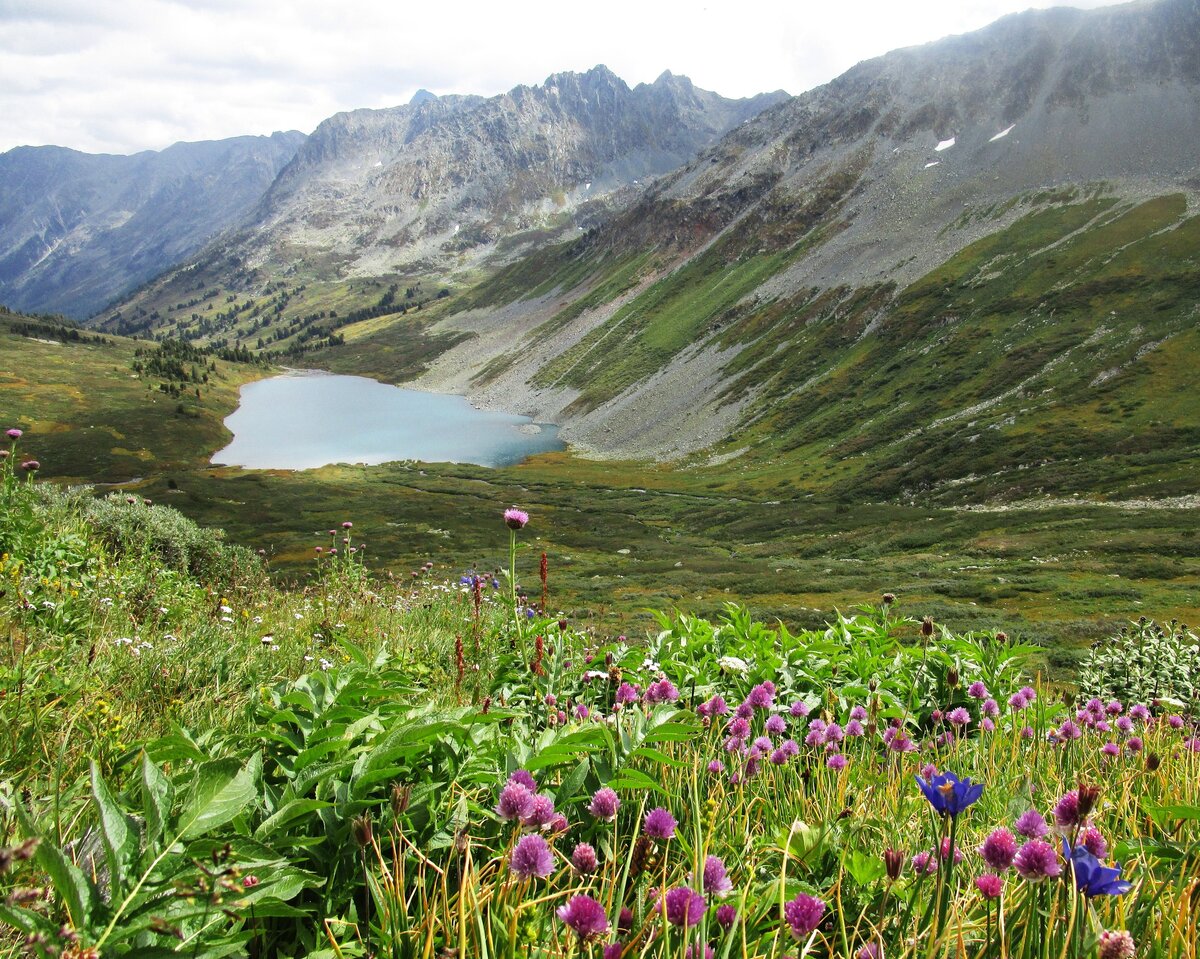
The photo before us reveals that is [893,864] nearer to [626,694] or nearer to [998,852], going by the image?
[998,852]

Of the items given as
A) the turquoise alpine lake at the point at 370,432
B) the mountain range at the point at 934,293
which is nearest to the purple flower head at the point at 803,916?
the mountain range at the point at 934,293

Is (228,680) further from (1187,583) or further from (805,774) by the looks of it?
(1187,583)

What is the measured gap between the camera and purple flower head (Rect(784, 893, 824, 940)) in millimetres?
1793

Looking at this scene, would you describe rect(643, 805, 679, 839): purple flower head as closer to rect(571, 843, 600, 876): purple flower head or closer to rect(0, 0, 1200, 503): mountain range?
rect(571, 843, 600, 876): purple flower head

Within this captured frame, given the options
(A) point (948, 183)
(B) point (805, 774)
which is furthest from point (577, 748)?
(A) point (948, 183)

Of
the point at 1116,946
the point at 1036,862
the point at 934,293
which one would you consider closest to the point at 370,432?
the point at 934,293

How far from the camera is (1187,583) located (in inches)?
1272

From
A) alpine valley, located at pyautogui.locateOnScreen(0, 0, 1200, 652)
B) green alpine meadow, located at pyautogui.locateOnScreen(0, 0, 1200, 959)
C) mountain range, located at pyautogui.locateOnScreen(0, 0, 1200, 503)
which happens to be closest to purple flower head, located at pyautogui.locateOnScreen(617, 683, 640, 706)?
green alpine meadow, located at pyautogui.locateOnScreen(0, 0, 1200, 959)

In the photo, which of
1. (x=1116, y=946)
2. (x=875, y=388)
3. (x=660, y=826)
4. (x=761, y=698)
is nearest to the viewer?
(x=1116, y=946)

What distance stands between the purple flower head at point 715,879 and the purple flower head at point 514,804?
578mm

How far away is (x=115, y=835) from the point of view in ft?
6.37

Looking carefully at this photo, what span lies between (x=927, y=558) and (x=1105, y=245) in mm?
Result: 75747

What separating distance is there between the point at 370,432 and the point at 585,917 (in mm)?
149628

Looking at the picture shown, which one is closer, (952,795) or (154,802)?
(952,795)
